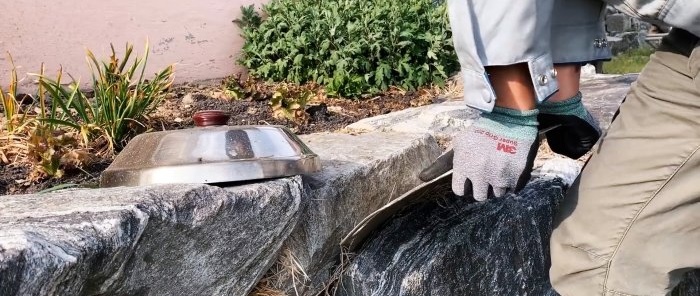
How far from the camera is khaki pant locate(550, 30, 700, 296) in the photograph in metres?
1.65

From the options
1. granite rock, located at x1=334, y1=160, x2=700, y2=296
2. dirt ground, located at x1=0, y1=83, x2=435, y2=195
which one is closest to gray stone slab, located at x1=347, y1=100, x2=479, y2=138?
dirt ground, located at x1=0, y1=83, x2=435, y2=195

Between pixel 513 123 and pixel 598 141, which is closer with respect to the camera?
pixel 513 123

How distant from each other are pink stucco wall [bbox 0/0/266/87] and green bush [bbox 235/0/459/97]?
0.52 ft

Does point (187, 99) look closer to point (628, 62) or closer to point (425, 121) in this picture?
point (425, 121)

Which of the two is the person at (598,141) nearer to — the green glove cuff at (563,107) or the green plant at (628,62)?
the green glove cuff at (563,107)

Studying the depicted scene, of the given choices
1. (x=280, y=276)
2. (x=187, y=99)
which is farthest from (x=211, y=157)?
(x=187, y=99)

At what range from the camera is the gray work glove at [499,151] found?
5.30ft

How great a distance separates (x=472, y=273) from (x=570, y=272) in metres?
0.51

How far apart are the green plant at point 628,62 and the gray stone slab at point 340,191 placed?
19.5 feet

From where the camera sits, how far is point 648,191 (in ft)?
5.49

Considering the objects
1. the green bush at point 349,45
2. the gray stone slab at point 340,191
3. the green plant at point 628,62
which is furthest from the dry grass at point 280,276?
the green plant at point 628,62

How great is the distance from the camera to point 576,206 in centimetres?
181

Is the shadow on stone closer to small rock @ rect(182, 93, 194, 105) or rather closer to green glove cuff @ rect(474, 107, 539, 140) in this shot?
green glove cuff @ rect(474, 107, 539, 140)

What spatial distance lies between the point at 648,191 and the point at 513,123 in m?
0.34
